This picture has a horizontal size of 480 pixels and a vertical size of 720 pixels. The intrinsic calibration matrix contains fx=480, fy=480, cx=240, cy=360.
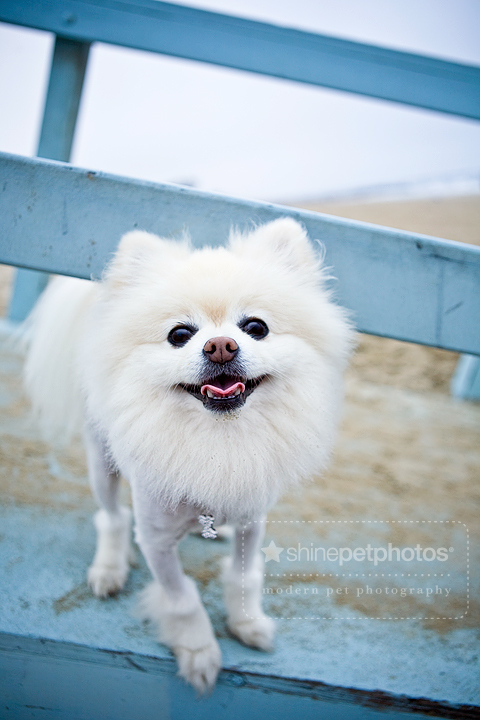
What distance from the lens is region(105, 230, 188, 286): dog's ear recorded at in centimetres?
123

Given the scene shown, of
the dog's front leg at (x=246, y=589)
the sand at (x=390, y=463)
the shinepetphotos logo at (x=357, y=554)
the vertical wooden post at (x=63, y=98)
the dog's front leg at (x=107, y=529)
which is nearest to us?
the dog's front leg at (x=246, y=589)

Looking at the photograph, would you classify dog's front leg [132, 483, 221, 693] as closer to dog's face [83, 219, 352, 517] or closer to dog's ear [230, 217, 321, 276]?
dog's face [83, 219, 352, 517]

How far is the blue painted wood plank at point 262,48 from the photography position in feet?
7.80

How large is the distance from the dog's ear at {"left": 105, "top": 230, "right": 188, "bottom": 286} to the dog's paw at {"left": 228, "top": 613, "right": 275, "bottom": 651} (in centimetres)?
107

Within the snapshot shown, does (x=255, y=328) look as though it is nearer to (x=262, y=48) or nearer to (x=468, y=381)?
(x=262, y=48)

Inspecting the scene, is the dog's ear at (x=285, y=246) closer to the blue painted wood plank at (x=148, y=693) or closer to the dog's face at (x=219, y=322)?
the dog's face at (x=219, y=322)

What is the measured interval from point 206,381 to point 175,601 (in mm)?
729

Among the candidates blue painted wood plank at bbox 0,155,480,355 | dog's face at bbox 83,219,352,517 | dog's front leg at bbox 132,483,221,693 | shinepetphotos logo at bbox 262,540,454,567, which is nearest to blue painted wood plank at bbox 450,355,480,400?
shinepetphotos logo at bbox 262,540,454,567

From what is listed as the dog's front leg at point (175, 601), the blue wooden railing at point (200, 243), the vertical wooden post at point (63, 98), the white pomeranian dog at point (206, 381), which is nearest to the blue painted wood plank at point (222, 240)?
the blue wooden railing at point (200, 243)

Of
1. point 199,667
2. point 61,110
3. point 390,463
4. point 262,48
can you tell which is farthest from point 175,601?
point 61,110

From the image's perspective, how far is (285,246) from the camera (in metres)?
1.27

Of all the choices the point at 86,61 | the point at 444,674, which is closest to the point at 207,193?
the point at 444,674

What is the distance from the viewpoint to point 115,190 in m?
1.34

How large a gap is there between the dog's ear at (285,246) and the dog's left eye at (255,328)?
0.20 m
